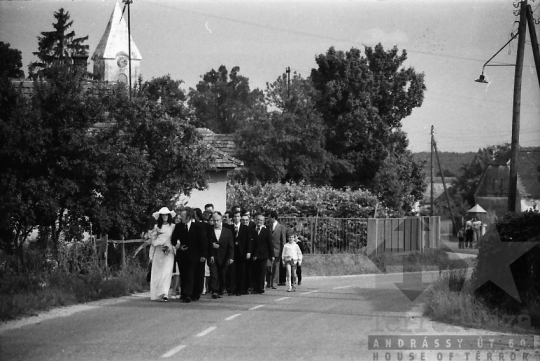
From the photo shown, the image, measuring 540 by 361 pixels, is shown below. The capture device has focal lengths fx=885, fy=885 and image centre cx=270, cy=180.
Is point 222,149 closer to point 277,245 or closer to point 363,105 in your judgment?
point 363,105

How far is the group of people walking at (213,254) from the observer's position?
19.9 meters

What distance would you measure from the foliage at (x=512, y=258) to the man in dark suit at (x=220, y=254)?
640cm

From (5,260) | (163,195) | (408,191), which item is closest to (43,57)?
(408,191)

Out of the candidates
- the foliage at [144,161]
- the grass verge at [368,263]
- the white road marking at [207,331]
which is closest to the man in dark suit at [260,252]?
the foliage at [144,161]

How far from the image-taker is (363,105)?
5309 cm

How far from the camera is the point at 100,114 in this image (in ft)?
72.0

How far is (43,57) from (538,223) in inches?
2305

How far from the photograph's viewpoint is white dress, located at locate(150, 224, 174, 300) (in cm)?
1964

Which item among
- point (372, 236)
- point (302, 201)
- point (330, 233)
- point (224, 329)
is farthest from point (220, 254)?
point (372, 236)

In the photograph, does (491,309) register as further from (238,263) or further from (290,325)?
(238,263)

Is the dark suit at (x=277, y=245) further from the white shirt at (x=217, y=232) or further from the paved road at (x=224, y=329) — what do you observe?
the paved road at (x=224, y=329)

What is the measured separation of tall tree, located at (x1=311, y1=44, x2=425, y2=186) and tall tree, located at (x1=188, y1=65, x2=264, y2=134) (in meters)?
49.8

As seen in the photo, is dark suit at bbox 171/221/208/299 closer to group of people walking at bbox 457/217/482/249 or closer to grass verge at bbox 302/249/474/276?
grass verge at bbox 302/249/474/276

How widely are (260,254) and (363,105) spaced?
31308mm
